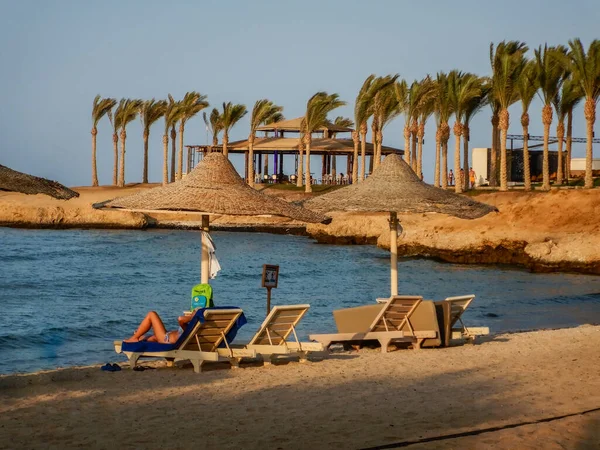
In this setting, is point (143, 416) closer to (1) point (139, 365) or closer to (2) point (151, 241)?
(1) point (139, 365)

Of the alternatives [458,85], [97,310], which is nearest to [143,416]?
[97,310]

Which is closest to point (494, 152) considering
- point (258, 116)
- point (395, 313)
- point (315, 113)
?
point (315, 113)

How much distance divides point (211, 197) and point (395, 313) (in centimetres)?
289

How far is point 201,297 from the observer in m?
11.8

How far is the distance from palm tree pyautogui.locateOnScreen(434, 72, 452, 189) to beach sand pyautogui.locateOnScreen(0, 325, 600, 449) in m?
41.6

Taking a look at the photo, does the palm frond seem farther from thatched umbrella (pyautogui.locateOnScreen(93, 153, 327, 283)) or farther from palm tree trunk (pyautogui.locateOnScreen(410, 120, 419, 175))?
thatched umbrella (pyautogui.locateOnScreen(93, 153, 327, 283))

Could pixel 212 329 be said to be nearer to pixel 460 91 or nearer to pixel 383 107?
pixel 460 91

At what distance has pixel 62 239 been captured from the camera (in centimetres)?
5491

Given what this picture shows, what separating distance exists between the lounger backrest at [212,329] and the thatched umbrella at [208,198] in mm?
1569

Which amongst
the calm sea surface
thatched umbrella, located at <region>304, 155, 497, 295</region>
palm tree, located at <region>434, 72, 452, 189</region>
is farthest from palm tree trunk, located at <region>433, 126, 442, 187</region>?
thatched umbrella, located at <region>304, 155, 497, 295</region>

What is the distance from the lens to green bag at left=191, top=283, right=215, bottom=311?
38.7 ft

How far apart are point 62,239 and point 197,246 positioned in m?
9.05

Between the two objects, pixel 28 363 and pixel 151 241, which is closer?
pixel 28 363

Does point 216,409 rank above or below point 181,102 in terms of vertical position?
below
